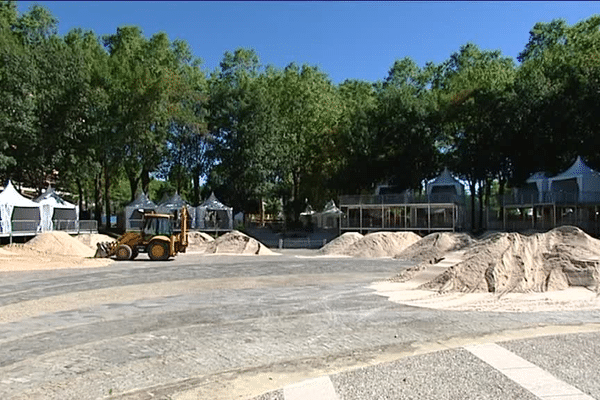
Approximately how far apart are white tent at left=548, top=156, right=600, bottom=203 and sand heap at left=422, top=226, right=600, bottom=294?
90.3 feet

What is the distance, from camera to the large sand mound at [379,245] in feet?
119

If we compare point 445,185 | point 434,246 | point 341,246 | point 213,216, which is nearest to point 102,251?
point 341,246

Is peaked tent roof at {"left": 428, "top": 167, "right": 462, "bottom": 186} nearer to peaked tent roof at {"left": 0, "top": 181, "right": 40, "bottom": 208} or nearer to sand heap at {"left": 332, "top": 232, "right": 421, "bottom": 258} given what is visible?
sand heap at {"left": 332, "top": 232, "right": 421, "bottom": 258}

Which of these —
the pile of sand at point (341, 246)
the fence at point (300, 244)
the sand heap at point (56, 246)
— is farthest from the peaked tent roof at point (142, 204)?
the pile of sand at point (341, 246)

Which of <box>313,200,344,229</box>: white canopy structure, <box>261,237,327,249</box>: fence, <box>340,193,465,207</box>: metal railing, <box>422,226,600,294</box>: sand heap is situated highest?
<box>340,193,465,207</box>: metal railing

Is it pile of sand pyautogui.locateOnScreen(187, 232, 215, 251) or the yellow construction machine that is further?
pile of sand pyautogui.locateOnScreen(187, 232, 215, 251)

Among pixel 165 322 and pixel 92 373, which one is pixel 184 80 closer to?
pixel 165 322

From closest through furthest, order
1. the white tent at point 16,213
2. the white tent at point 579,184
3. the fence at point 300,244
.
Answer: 1. the white tent at point 16,213
2. the white tent at point 579,184
3. the fence at point 300,244

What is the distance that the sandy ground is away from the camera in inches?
551

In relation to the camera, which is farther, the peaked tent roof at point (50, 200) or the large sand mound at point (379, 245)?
the peaked tent roof at point (50, 200)

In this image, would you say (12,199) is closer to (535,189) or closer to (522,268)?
(522,268)

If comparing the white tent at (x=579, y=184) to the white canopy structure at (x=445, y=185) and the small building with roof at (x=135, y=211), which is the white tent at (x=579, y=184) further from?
the small building with roof at (x=135, y=211)

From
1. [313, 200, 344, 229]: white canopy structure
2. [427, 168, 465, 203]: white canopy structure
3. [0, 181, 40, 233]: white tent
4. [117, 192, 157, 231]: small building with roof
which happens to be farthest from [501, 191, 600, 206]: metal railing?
[0, 181, 40, 233]: white tent

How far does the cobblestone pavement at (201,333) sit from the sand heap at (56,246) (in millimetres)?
14294
